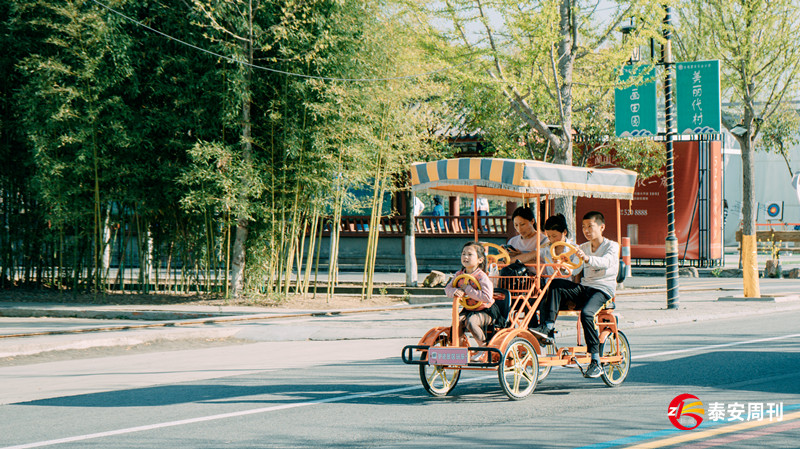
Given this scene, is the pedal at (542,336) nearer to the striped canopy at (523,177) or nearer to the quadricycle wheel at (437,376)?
the quadricycle wheel at (437,376)

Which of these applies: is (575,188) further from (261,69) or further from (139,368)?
(261,69)

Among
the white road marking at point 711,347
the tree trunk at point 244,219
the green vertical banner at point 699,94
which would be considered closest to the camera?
the white road marking at point 711,347

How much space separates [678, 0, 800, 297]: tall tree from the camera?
27.8 metres

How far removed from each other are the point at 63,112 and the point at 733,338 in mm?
12790

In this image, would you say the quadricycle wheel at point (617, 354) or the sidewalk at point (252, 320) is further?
the sidewalk at point (252, 320)

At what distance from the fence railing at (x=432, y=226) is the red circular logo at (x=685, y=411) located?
21096 millimetres

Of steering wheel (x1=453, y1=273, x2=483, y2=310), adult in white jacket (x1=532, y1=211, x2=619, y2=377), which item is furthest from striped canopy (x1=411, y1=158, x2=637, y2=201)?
steering wheel (x1=453, y1=273, x2=483, y2=310)

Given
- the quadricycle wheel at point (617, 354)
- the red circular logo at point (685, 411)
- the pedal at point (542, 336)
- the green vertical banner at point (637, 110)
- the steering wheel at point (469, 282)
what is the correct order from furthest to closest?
1. the green vertical banner at point (637, 110)
2. the quadricycle wheel at point (617, 354)
3. the pedal at point (542, 336)
4. the steering wheel at point (469, 282)
5. the red circular logo at point (685, 411)

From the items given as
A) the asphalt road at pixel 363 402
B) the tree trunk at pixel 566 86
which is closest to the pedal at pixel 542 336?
the asphalt road at pixel 363 402

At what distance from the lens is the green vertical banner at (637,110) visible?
18.7 meters

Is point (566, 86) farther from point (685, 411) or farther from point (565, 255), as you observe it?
point (685, 411)

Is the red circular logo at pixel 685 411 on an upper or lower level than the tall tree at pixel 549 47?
lower

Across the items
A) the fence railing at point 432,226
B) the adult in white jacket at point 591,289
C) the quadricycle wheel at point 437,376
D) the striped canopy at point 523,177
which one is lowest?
the quadricycle wheel at point 437,376

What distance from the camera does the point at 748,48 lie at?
→ 28047 mm
